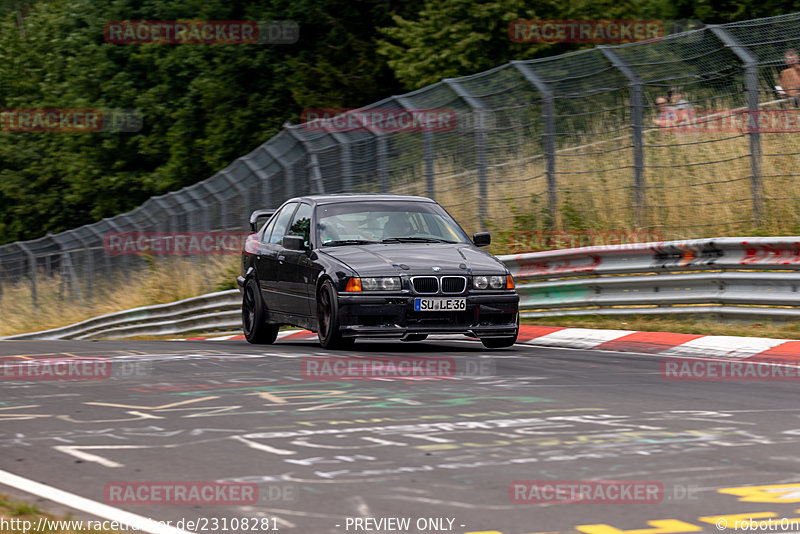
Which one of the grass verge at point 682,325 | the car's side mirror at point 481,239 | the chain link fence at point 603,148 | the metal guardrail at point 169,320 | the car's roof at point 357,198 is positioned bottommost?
the metal guardrail at point 169,320

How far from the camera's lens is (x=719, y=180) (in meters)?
14.9

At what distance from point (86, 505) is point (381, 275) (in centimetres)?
667

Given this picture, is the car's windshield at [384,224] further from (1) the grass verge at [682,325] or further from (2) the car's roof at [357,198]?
(1) the grass verge at [682,325]

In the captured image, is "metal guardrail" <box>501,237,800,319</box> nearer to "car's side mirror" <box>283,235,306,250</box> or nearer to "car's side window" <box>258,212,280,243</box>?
"car's side window" <box>258,212,280,243</box>

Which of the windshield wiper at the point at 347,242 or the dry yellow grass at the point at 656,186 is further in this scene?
the dry yellow grass at the point at 656,186

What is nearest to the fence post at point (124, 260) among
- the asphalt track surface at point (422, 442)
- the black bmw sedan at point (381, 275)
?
the black bmw sedan at point (381, 275)

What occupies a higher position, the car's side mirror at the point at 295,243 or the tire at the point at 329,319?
the car's side mirror at the point at 295,243

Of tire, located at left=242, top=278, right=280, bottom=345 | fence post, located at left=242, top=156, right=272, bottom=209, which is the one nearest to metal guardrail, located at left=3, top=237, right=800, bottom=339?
tire, located at left=242, top=278, right=280, bottom=345

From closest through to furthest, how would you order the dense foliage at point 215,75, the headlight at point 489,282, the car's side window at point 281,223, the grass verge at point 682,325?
1. the headlight at point 489,282
2. the grass verge at point 682,325
3. the car's side window at point 281,223
4. the dense foliage at point 215,75

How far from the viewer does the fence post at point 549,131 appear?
16.8 meters

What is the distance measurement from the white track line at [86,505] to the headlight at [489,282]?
21.3 feet

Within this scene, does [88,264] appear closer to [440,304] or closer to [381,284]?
[381,284]

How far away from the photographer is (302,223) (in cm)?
1345

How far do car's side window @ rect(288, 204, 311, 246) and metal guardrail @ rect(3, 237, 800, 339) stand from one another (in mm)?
3192
